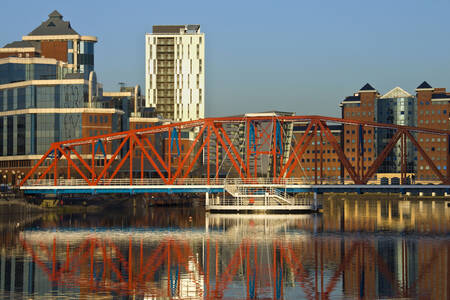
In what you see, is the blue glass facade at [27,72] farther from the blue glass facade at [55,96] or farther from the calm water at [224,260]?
the calm water at [224,260]

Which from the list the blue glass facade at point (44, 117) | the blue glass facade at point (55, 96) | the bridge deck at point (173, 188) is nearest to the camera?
the bridge deck at point (173, 188)

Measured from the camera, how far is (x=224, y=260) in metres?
73.9

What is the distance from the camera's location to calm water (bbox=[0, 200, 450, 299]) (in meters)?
57.6

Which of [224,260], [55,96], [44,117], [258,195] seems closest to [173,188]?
[258,195]

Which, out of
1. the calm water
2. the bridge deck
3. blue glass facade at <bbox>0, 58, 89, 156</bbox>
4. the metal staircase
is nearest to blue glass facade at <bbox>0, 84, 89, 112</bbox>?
blue glass facade at <bbox>0, 58, 89, 156</bbox>

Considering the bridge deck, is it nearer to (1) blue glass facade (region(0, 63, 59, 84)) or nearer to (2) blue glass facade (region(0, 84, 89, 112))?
(2) blue glass facade (region(0, 84, 89, 112))

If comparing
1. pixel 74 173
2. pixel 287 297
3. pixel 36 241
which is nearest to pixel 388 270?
pixel 287 297

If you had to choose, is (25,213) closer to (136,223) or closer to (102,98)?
(136,223)

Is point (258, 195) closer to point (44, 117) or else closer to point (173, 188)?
point (173, 188)

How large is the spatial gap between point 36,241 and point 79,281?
30.7 meters

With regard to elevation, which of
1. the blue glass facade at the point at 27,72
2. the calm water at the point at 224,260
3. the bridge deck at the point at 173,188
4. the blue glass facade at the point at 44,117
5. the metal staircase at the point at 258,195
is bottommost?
the calm water at the point at 224,260

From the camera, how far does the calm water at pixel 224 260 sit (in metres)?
57.6

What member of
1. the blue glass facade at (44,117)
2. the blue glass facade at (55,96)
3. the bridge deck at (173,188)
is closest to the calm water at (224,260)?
the bridge deck at (173,188)

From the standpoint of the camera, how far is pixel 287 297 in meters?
54.8
